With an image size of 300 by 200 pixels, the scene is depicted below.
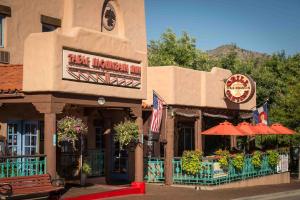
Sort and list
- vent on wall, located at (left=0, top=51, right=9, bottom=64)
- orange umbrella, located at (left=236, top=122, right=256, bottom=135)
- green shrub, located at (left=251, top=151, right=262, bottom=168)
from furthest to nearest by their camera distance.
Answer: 1. green shrub, located at (left=251, top=151, right=262, bottom=168)
2. orange umbrella, located at (left=236, top=122, right=256, bottom=135)
3. vent on wall, located at (left=0, top=51, right=9, bottom=64)

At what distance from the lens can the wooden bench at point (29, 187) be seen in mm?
13602

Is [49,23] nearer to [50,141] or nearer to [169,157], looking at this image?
[50,141]

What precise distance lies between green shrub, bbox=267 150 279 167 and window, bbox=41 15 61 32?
1232cm

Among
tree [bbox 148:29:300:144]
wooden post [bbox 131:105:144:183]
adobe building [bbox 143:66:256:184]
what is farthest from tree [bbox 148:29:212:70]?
wooden post [bbox 131:105:144:183]

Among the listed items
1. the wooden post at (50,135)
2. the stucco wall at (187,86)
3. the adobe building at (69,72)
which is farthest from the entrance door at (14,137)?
the stucco wall at (187,86)

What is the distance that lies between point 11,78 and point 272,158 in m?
14.7

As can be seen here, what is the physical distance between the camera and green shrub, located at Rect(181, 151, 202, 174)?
68.9 ft

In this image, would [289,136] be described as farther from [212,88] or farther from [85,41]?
[85,41]

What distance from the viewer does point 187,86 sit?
921 inches

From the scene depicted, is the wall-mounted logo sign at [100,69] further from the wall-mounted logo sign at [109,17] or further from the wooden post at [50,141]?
the wall-mounted logo sign at [109,17]

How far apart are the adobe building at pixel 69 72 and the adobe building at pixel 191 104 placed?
1710 millimetres

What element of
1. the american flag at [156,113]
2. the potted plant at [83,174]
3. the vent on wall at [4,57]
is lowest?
the potted plant at [83,174]

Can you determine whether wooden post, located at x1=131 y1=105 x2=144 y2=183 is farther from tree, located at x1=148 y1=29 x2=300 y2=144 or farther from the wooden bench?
tree, located at x1=148 y1=29 x2=300 y2=144

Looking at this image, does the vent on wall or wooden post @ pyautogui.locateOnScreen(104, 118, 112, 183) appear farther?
wooden post @ pyautogui.locateOnScreen(104, 118, 112, 183)
